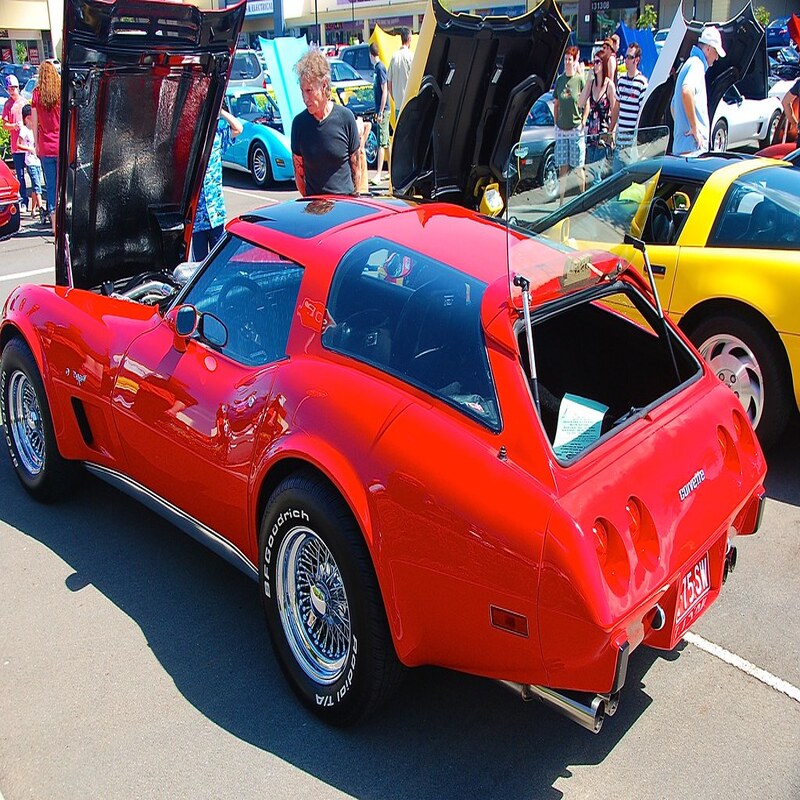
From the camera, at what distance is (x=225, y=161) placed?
582 inches

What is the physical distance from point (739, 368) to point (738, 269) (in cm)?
53

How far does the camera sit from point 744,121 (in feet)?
49.9

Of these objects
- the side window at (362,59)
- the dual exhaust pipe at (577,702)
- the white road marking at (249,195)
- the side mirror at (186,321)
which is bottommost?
the white road marking at (249,195)

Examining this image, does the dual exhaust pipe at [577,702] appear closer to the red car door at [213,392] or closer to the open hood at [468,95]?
the red car door at [213,392]

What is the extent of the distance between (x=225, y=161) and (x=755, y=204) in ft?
37.0

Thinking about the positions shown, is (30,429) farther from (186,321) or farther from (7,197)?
(7,197)

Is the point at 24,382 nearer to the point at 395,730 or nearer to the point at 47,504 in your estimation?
the point at 47,504

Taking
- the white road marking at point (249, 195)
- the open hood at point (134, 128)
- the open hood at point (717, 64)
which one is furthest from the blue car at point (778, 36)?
the open hood at point (134, 128)

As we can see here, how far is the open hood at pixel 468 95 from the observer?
6.37 meters

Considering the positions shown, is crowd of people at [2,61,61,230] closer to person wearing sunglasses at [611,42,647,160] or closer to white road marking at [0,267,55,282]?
white road marking at [0,267,55,282]

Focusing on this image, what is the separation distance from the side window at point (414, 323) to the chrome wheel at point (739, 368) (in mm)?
2320

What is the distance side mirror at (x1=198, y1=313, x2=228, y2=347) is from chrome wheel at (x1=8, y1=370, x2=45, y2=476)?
4.50 ft

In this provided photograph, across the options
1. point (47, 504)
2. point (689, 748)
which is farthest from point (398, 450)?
point (47, 504)

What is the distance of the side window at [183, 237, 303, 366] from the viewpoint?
3381 mm
